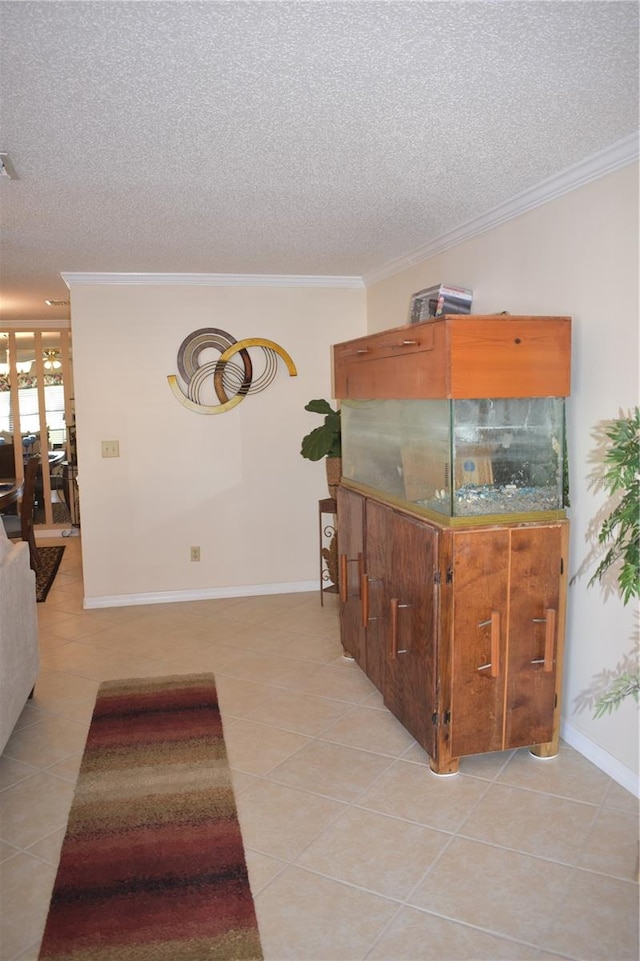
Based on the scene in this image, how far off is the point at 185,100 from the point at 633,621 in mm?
2238

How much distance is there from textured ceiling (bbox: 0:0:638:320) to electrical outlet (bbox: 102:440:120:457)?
66.2 inches

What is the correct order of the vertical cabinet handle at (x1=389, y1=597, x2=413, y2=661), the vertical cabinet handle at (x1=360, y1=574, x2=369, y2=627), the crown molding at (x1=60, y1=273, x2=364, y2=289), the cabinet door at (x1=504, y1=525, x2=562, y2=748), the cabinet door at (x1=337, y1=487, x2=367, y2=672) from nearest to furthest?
the cabinet door at (x1=504, y1=525, x2=562, y2=748), the vertical cabinet handle at (x1=389, y1=597, x2=413, y2=661), the vertical cabinet handle at (x1=360, y1=574, x2=369, y2=627), the cabinet door at (x1=337, y1=487, x2=367, y2=672), the crown molding at (x1=60, y1=273, x2=364, y2=289)

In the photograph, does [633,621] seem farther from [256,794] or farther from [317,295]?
[317,295]

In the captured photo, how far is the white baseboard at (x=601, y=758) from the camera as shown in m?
2.59

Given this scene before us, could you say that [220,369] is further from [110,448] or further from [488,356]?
[488,356]

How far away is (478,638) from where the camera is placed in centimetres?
268

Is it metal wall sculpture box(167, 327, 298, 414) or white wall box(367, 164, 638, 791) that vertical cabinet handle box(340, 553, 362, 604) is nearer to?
white wall box(367, 164, 638, 791)

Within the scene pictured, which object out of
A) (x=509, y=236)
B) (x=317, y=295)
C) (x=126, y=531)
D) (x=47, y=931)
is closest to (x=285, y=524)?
(x=126, y=531)

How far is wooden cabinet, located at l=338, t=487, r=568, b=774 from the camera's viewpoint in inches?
104

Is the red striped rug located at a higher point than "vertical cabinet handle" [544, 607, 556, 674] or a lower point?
lower

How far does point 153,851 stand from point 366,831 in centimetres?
70

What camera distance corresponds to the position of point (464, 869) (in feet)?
7.27

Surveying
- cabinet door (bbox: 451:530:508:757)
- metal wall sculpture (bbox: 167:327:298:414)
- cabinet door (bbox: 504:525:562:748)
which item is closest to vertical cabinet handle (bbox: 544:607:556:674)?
cabinet door (bbox: 504:525:562:748)

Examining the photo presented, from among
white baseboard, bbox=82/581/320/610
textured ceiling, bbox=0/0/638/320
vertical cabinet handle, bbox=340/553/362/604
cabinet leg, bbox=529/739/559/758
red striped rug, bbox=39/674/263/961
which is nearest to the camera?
textured ceiling, bbox=0/0/638/320
